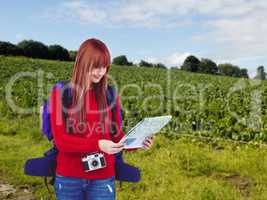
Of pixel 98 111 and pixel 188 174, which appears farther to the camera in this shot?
pixel 188 174

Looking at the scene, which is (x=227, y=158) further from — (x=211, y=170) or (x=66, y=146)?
(x=66, y=146)

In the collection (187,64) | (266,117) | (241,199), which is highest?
(187,64)

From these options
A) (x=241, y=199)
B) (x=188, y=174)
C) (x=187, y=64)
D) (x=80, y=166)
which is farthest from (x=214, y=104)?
(x=187, y=64)

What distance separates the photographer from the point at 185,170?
6598 mm

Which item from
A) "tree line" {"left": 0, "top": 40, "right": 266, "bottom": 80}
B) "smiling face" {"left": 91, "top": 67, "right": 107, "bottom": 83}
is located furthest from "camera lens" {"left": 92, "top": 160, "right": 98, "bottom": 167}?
"tree line" {"left": 0, "top": 40, "right": 266, "bottom": 80}

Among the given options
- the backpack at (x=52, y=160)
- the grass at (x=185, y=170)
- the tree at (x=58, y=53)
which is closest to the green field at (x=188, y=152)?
the grass at (x=185, y=170)

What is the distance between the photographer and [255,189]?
5762 millimetres

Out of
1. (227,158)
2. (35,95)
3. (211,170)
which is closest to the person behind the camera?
(211,170)

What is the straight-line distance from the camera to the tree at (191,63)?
60.0 m

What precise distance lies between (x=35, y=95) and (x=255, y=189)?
430 inches

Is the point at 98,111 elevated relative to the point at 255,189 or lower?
elevated

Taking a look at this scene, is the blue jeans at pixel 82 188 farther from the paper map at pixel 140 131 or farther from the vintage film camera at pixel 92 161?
the paper map at pixel 140 131

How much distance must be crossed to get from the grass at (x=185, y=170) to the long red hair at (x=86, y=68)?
2879 mm

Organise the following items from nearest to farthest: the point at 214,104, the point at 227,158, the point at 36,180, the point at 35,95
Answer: the point at 36,180
the point at 227,158
the point at 214,104
the point at 35,95
